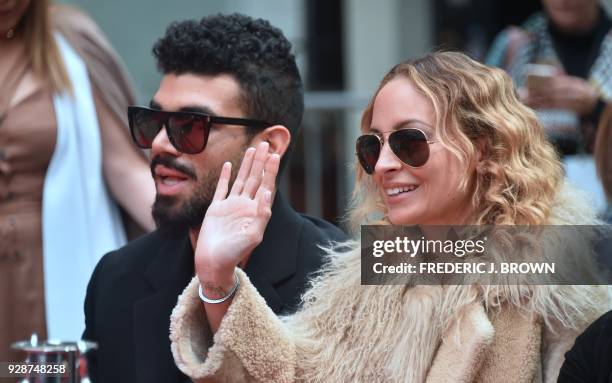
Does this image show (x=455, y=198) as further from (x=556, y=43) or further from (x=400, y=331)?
(x=556, y=43)

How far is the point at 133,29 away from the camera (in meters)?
8.56

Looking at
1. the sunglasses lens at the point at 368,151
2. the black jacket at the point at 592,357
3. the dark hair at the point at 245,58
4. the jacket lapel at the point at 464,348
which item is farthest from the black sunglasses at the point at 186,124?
the black jacket at the point at 592,357

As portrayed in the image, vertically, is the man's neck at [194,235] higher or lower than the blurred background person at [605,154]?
lower

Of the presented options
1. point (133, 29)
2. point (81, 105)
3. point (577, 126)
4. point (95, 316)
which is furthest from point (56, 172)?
point (133, 29)

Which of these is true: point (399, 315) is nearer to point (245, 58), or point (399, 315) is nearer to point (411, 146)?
point (411, 146)

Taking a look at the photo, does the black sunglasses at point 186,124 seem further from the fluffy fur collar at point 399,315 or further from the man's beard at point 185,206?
the fluffy fur collar at point 399,315

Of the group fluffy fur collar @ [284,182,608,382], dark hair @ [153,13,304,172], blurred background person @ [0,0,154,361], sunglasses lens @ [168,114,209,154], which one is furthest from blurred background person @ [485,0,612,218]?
fluffy fur collar @ [284,182,608,382]

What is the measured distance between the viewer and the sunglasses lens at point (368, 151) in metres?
2.95

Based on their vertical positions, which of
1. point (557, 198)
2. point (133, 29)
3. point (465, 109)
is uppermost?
point (133, 29)

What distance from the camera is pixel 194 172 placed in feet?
11.2

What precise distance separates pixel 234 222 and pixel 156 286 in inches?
28.3

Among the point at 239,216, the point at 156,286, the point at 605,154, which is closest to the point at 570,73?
the point at 605,154

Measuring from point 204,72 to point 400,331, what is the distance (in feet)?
3.52

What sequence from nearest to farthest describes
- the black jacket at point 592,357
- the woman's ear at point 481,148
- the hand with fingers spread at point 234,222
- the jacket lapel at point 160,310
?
the black jacket at point 592,357
the hand with fingers spread at point 234,222
the woman's ear at point 481,148
the jacket lapel at point 160,310
